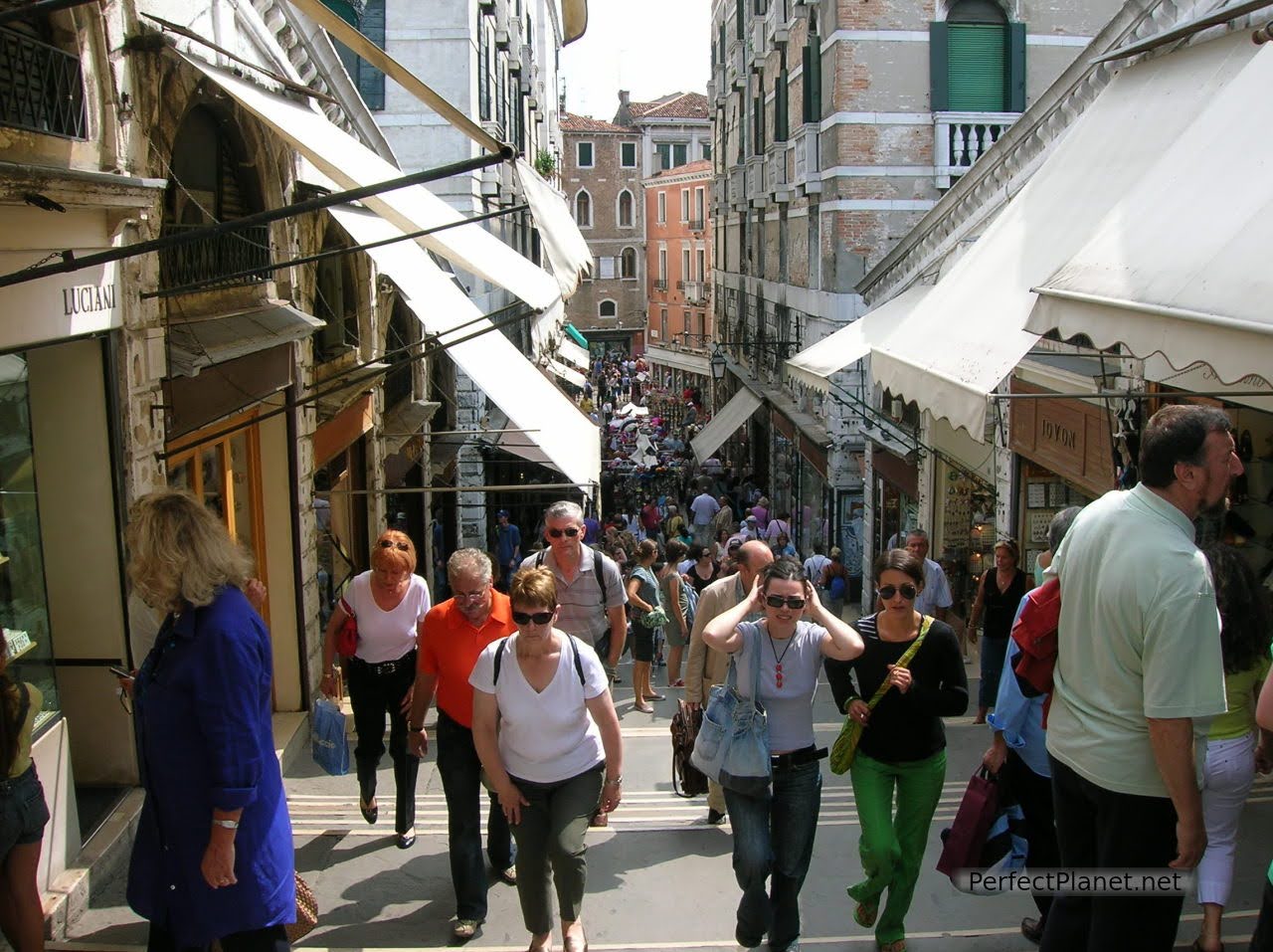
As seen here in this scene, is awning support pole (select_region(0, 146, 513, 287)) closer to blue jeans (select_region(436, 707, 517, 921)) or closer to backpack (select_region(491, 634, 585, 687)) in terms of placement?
backpack (select_region(491, 634, 585, 687))

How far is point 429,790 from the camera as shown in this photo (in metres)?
7.18

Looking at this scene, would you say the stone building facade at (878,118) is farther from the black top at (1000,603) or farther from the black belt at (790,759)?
the black belt at (790,759)

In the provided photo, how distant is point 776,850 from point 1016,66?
16.2 metres

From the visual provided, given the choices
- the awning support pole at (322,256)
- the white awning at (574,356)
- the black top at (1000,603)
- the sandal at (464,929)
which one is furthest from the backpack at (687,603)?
the white awning at (574,356)

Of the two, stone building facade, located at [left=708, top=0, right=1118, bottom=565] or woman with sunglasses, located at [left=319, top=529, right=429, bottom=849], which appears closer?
woman with sunglasses, located at [left=319, top=529, right=429, bottom=849]

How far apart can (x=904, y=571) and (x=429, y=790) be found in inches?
141

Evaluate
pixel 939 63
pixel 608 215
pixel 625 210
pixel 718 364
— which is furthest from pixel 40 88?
pixel 625 210

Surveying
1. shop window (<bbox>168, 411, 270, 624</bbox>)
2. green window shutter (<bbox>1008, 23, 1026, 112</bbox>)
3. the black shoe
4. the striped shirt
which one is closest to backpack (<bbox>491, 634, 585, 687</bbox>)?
the striped shirt

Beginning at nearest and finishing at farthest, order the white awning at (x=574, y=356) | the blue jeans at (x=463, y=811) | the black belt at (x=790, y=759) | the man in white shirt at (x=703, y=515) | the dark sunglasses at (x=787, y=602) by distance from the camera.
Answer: the dark sunglasses at (x=787, y=602) → the black belt at (x=790, y=759) → the blue jeans at (x=463, y=811) → the man in white shirt at (x=703, y=515) → the white awning at (x=574, y=356)

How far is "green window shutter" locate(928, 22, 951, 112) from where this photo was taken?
1828 cm

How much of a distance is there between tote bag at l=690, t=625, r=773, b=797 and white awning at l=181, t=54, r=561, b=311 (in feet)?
8.87

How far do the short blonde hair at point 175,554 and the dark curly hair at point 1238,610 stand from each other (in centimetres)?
342

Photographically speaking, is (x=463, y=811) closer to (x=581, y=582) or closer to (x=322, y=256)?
(x=581, y=582)

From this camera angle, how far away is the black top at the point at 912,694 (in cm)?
482
